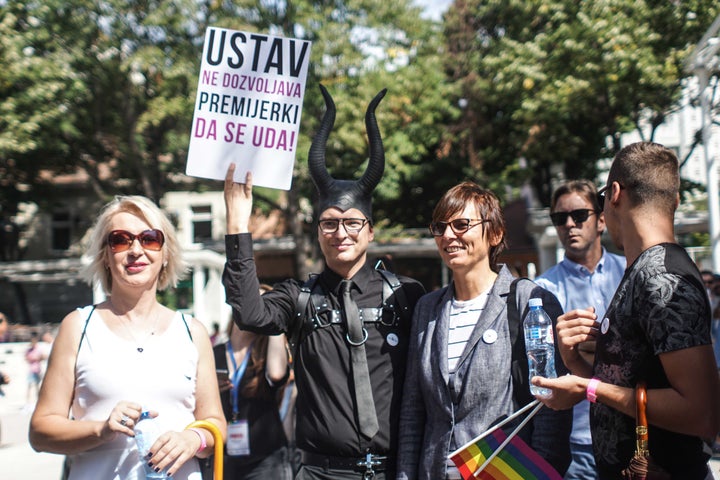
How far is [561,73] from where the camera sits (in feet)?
57.0

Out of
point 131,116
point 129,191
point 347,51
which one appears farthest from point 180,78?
point 129,191

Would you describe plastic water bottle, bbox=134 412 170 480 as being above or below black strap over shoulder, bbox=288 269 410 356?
below

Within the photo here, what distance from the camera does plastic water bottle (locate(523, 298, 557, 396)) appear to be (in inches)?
122

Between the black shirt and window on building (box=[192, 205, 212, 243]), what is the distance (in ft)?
102

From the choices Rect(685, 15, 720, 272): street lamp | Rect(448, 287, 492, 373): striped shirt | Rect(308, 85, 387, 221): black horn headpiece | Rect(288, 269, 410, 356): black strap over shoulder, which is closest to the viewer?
Rect(448, 287, 492, 373): striped shirt

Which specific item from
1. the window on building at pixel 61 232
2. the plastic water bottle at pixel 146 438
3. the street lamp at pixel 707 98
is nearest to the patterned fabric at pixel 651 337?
the plastic water bottle at pixel 146 438

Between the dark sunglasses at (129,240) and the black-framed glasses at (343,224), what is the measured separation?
90 cm

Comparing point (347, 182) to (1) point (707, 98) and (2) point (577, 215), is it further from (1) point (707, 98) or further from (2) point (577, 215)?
(1) point (707, 98)

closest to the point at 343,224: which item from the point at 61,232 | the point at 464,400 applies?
the point at 464,400

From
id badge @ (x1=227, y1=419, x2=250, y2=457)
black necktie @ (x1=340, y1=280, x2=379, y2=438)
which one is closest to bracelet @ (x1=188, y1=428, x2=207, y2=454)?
black necktie @ (x1=340, y1=280, x2=379, y2=438)

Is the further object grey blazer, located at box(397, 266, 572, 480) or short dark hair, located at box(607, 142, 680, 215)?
grey blazer, located at box(397, 266, 572, 480)

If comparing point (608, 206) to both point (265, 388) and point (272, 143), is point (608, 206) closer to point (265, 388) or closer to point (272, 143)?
point (272, 143)

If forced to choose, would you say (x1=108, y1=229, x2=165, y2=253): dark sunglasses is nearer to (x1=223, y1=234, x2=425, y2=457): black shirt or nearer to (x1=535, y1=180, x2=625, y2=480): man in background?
(x1=223, y1=234, x2=425, y2=457): black shirt

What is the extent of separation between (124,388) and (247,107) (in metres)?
1.66
